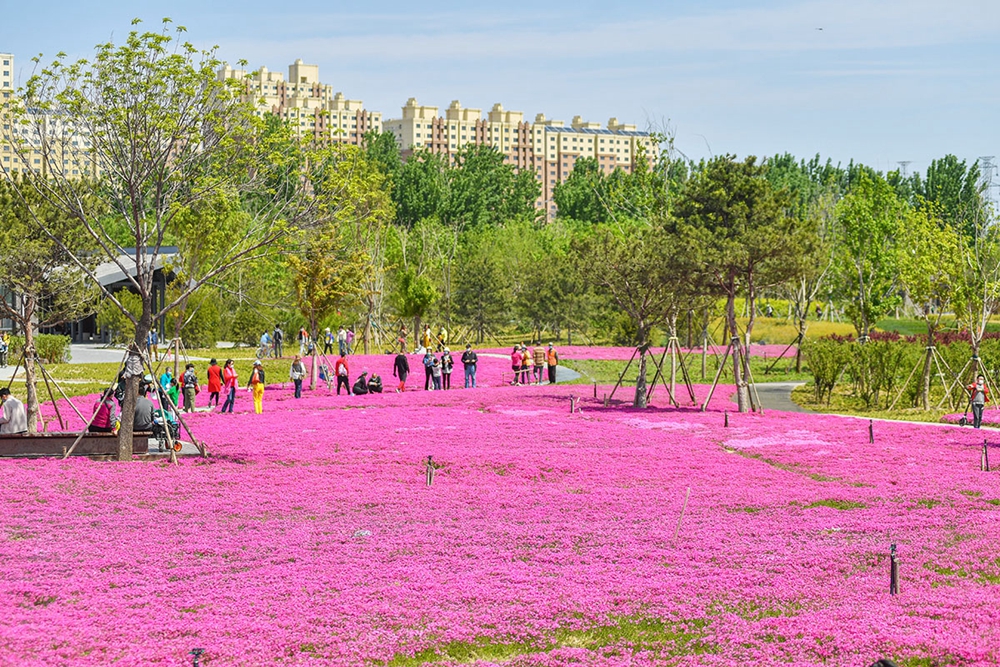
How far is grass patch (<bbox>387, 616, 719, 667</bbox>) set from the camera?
44.0ft

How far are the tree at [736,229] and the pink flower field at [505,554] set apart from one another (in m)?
10.8

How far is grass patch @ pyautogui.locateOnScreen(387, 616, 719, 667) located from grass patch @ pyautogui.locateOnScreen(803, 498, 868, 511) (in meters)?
9.43

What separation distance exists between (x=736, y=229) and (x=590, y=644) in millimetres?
30868

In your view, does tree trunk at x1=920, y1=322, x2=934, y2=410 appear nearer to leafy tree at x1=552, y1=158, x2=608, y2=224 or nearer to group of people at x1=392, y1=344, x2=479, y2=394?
group of people at x1=392, y1=344, x2=479, y2=394

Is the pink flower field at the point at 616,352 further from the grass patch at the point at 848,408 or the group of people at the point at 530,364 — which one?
the grass patch at the point at 848,408

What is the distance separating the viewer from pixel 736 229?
140 ft

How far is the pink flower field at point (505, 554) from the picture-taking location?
13.8 m

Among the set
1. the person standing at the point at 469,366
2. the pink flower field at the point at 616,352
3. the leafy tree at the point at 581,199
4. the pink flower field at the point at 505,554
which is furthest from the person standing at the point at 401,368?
the leafy tree at the point at 581,199

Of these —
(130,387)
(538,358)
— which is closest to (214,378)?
(130,387)

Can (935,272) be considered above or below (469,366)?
above

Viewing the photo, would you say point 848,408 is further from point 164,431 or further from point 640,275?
point 164,431

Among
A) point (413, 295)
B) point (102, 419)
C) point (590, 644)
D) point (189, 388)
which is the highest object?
point (413, 295)

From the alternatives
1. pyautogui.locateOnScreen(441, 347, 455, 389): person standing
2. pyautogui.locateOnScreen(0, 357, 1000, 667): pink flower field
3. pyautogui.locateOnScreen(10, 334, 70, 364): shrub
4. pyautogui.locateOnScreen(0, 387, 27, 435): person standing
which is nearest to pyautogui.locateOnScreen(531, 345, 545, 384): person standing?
pyautogui.locateOnScreen(441, 347, 455, 389): person standing

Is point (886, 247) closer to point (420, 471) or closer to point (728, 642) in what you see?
point (420, 471)
